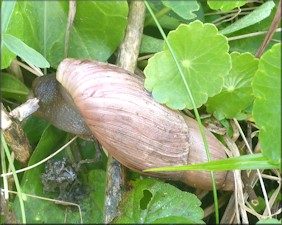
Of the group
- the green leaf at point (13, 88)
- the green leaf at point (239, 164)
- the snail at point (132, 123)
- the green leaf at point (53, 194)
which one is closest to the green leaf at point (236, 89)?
the snail at point (132, 123)

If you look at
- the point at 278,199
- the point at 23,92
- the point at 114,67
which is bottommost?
the point at 278,199

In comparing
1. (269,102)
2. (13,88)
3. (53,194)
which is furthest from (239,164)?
(13,88)

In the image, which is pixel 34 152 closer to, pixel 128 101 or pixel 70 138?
pixel 70 138

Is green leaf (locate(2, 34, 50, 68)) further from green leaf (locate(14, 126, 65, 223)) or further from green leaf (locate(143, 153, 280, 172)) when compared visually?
green leaf (locate(143, 153, 280, 172))

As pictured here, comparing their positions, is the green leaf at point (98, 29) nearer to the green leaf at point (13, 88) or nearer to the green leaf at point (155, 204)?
the green leaf at point (13, 88)

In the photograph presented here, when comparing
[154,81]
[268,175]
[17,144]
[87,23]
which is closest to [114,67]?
[154,81]
